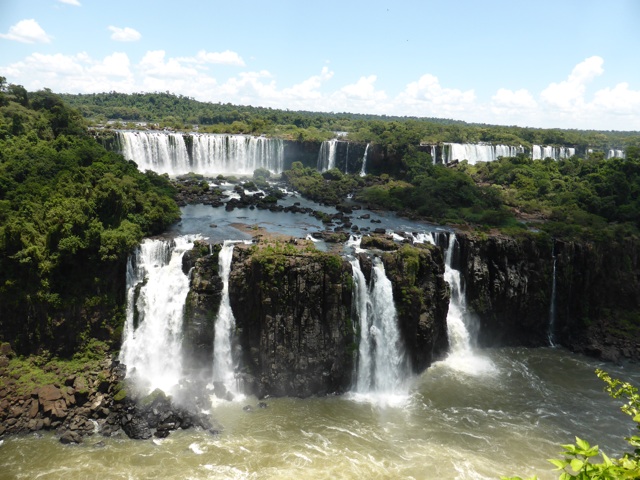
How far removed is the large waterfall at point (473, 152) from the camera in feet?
184

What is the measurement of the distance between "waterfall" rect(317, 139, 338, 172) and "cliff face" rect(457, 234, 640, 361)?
29018 millimetres

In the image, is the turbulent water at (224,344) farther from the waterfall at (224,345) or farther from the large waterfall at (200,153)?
the large waterfall at (200,153)

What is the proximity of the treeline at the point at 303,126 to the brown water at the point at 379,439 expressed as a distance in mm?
34385

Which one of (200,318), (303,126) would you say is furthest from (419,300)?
(303,126)

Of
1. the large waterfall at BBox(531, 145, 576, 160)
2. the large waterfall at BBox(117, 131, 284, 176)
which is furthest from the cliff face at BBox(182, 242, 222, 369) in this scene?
the large waterfall at BBox(531, 145, 576, 160)

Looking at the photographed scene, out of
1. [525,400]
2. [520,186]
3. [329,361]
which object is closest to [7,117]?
[329,361]

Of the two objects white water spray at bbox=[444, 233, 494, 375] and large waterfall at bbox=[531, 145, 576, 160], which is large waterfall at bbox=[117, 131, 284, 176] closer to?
white water spray at bbox=[444, 233, 494, 375]

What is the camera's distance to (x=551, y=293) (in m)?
27.7

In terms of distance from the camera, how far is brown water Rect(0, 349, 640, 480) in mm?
16250

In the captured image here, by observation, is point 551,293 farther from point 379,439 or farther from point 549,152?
point 549,152

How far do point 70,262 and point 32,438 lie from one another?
758 cm

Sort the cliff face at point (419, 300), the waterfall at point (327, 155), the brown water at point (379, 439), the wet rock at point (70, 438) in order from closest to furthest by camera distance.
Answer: the brown water at point (379, 439), the wet rock at point (70, 438), the cliff face at point (419, 300), the waterfall at point (327, 155)

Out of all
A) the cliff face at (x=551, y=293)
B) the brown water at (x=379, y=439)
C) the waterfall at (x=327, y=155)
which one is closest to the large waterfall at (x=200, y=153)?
the waterfall at (x=327, y=155)

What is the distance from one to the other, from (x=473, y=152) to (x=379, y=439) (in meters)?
47.7
